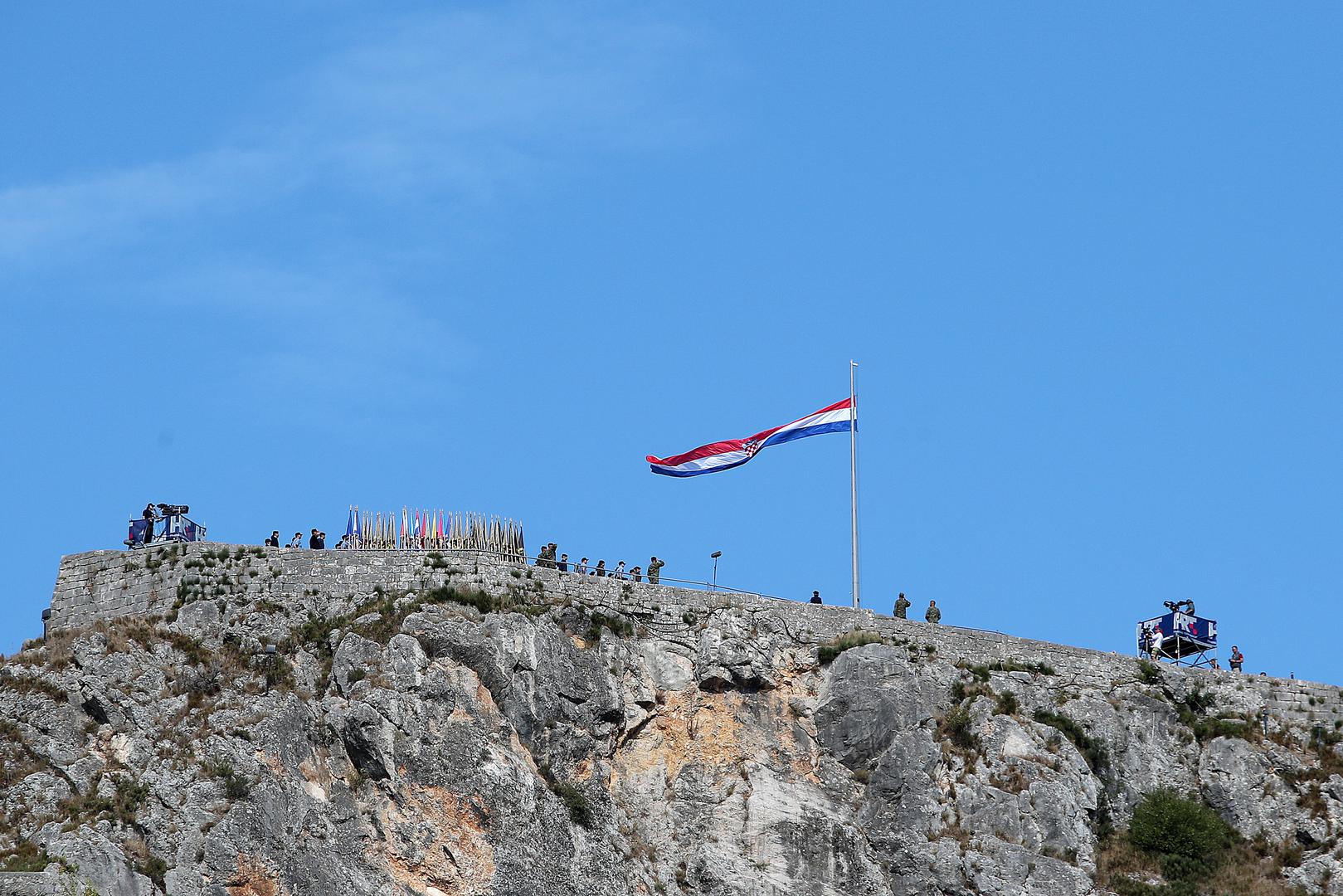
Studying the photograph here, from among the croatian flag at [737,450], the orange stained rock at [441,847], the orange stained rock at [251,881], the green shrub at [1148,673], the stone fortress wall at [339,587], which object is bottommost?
the orange stained rock at [251,881]

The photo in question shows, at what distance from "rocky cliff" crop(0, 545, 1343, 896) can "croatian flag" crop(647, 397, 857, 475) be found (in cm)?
556

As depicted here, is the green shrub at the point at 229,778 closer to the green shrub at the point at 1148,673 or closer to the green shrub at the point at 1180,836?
the green shrub at the point at 1180,836

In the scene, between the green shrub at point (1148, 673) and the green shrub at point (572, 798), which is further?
the green shrub at point (1148, 673)

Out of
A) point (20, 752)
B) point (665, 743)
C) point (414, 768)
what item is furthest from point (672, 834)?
point (20, 752)

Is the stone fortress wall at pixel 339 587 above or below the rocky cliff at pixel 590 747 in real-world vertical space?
above

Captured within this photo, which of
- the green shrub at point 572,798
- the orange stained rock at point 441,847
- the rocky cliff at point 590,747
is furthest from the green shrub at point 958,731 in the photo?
the orange stained rock at point 441,847

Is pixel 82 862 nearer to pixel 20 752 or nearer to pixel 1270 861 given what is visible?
pixel 20 752

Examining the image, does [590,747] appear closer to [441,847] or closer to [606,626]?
[606,626]

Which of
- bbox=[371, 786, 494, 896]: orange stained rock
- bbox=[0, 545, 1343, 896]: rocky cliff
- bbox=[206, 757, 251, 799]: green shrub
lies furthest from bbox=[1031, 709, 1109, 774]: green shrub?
bbox=[206, 757, 251, 799]: green shrub

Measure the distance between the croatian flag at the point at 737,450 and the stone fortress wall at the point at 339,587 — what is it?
5326 mm

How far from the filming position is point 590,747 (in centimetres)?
8644

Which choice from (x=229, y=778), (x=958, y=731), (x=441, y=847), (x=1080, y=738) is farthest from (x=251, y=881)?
(x=1080, y=738)

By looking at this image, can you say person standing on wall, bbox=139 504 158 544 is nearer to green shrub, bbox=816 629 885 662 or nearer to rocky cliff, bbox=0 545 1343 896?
rocky cliff, bbox=0 545 1343 896

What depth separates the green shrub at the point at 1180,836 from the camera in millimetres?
89500
